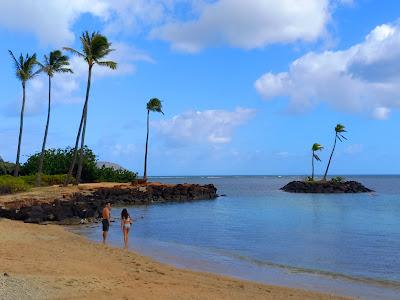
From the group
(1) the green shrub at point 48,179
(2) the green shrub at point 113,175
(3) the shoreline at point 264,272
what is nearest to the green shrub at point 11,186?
(1) the green shrub at point 48,179

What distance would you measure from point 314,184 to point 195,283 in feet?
262

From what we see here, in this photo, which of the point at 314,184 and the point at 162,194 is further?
the point at 314,184

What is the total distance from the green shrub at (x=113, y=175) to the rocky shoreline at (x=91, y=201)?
26.1 ft

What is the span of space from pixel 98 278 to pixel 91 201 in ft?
92.0

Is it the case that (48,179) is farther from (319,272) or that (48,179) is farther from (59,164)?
(319,272)

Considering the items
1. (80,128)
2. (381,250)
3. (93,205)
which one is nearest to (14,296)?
(381,250)

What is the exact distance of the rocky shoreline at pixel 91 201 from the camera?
95.3 ft

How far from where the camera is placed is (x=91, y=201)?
39.6 m

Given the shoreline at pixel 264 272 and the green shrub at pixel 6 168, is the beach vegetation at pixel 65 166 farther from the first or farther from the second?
the shoreline at pixel 264 272

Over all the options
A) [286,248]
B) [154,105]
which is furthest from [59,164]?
[286,248]

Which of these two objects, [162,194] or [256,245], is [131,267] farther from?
[162,194]

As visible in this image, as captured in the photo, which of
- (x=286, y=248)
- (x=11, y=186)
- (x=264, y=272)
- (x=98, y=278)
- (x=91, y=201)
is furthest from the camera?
(x=11, y=186)

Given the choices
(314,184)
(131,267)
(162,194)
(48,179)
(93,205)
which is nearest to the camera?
(131,267)

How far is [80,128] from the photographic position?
49.5m
